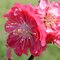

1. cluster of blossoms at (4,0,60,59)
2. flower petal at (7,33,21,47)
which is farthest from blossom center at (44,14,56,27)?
flower petal at (7,33,21,47)

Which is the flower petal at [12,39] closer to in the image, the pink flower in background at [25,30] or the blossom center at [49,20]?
the pink flower in background at [25,30]

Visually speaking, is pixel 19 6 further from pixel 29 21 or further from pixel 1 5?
pixel 1 5

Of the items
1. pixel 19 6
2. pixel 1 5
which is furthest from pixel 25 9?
pixel 1 5

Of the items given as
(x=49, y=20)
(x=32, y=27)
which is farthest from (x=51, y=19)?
(x=32, y=27)

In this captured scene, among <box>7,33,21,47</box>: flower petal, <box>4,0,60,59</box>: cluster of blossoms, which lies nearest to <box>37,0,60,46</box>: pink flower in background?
<box>4,0,60,59</box>: cluster of blossoms

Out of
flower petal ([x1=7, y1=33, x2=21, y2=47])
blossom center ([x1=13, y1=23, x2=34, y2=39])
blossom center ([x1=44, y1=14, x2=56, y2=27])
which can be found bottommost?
flower petal ([x1=7, y1=33, x2=21, y2=47])

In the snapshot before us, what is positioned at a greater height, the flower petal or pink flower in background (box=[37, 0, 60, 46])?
pink flower in background (box=[37, 0, 60, 46])

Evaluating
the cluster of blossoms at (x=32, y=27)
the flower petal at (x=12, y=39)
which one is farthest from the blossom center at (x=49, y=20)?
the flower petal at (x=12, y=39)

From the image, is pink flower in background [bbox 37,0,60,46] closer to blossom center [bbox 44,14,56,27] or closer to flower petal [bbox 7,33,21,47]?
blossom center [bbox 44,14,56,27]
